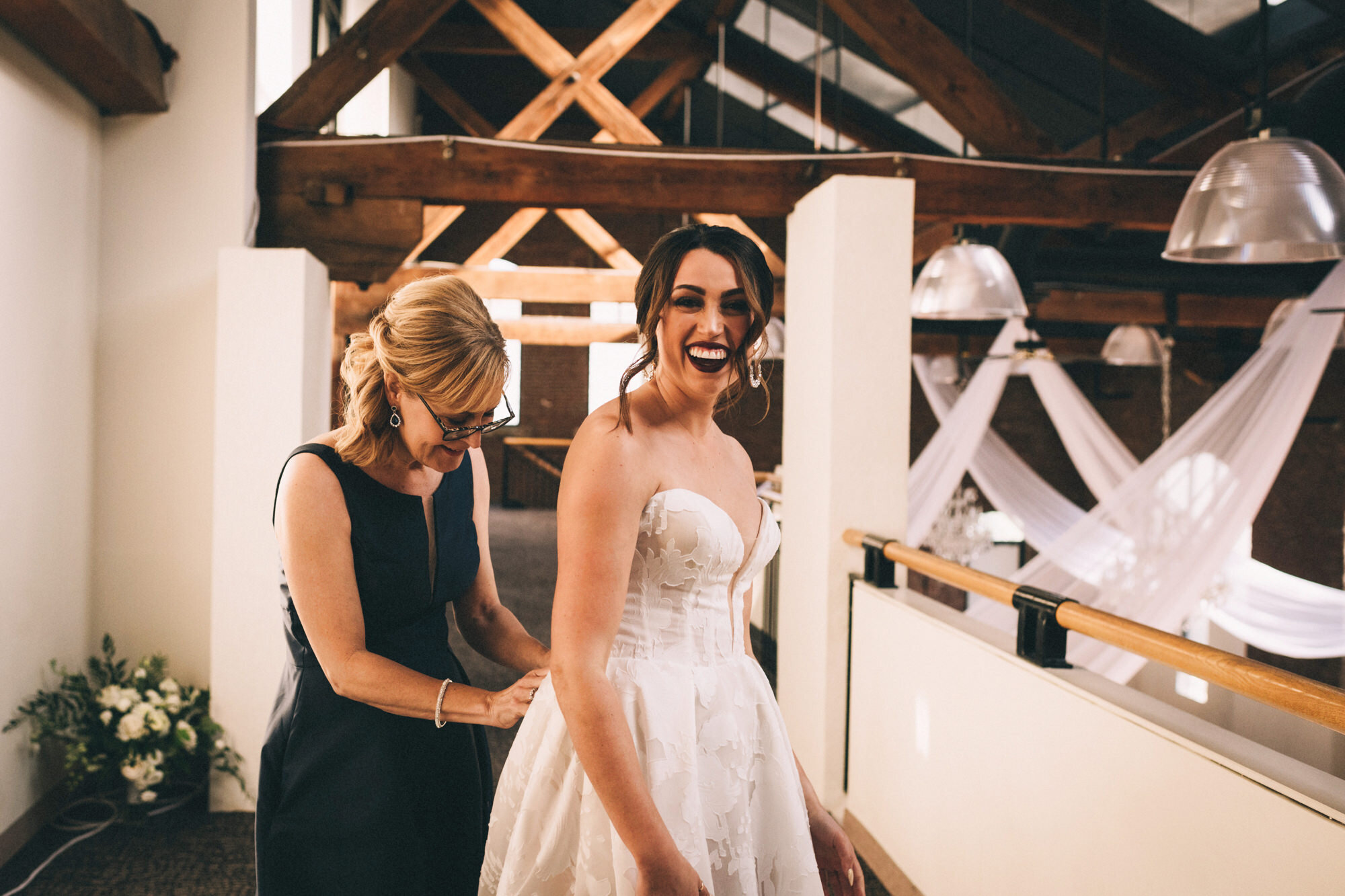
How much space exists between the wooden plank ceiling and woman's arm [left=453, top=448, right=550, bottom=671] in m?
2.03

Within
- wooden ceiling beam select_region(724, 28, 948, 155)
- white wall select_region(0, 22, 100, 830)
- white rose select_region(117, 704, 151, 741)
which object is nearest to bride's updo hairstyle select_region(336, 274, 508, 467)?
white wall select_region(0, 22, 100, 830)

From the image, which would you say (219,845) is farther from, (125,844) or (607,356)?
(607,356)

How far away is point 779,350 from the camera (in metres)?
6.38

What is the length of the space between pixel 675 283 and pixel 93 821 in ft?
10.4

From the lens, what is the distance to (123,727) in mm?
3000

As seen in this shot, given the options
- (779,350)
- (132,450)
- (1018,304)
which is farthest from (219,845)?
(779,350)

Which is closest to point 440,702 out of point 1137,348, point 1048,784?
point 1048,784

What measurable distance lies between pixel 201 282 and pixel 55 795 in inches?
73.0

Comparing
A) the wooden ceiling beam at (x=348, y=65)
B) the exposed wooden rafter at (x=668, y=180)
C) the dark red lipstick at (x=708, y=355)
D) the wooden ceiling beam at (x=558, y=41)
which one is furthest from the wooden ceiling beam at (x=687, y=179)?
the wooden ceiling beam at (x=558, y=41)

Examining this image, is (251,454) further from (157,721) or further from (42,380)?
(157,721)

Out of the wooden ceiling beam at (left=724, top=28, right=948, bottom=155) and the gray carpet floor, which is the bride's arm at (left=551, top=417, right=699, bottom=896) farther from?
the wooden ceiling beam at (left=724, top=28, right=948, bottom=155)

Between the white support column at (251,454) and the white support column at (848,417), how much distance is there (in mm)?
1879

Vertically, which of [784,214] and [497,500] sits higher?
[784,214]

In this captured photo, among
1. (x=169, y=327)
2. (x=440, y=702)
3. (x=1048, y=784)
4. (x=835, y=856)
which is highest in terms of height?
(x=169, y=327)
